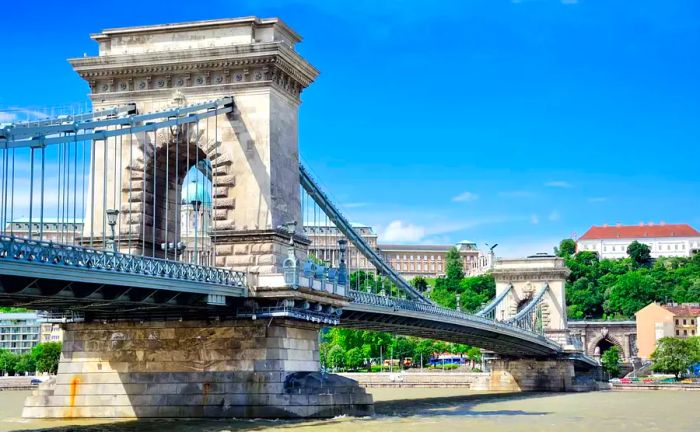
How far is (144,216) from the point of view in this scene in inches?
1372

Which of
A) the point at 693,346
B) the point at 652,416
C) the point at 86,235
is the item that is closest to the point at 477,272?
the point at 693,346

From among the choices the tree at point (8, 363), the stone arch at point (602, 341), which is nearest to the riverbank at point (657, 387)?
the stone arch at point (602, 341)

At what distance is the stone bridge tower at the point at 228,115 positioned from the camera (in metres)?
35.7

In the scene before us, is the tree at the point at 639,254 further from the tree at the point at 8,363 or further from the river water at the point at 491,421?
the river water at the point at 491,421

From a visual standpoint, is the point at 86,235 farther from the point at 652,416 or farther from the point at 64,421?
the point at 652,416

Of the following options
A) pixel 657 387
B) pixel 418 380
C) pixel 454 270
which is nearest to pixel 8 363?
pixel 418 380

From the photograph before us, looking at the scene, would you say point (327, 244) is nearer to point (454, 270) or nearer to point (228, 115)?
point (228, 115)

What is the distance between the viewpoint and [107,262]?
26750 mm

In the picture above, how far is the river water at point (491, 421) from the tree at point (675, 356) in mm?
29033

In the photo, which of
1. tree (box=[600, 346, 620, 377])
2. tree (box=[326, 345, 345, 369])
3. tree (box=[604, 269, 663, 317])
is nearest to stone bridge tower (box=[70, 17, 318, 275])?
tree (box=[600, 346, 620, 377])

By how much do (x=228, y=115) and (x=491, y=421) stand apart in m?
14.4

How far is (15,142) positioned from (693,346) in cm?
7849

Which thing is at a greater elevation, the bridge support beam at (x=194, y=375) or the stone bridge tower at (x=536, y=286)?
the stone bridge tower at (x=536, y=286)

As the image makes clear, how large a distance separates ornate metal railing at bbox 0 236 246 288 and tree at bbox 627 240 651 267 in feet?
A: 528
